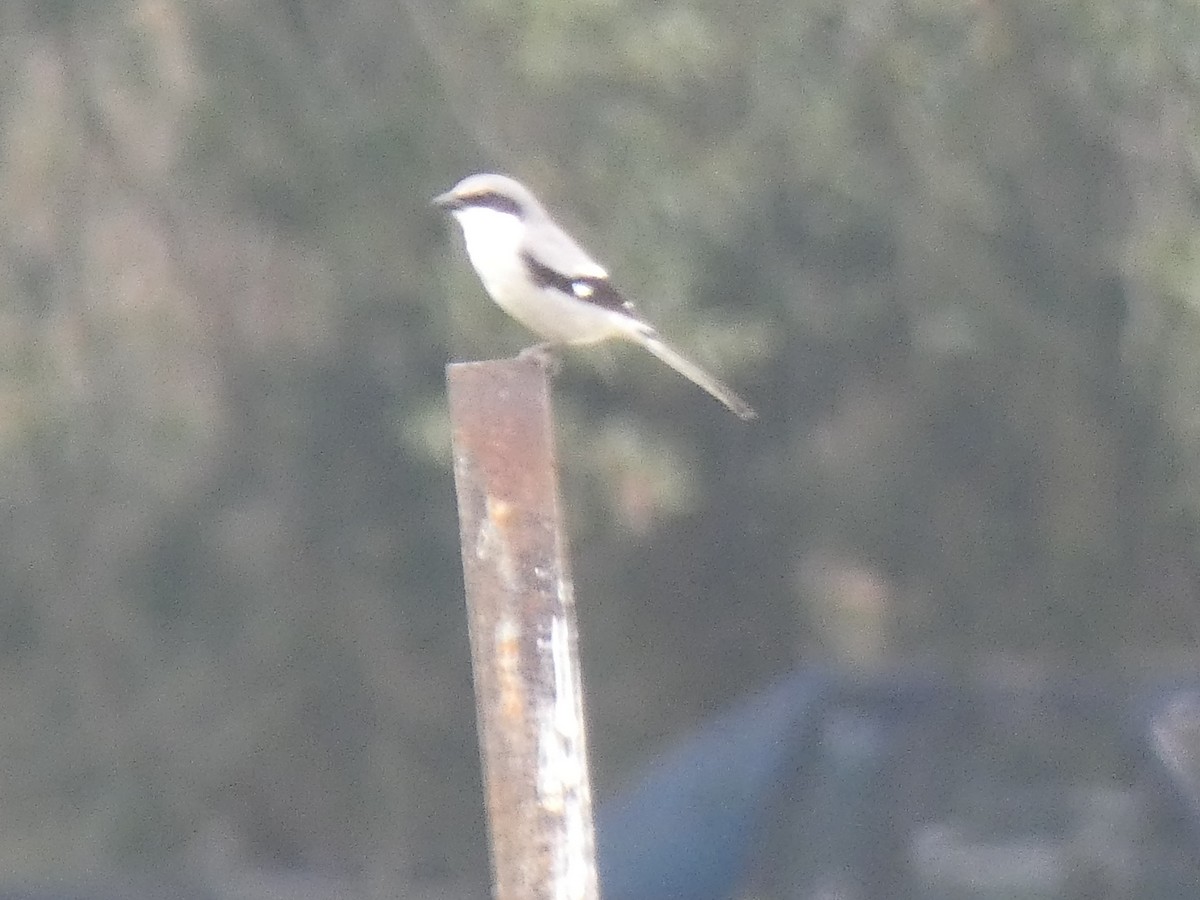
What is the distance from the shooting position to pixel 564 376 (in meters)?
9.03

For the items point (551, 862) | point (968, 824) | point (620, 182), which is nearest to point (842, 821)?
point (968, 824)

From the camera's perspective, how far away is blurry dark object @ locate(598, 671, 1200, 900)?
6.12 metres

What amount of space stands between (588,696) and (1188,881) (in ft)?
14.7

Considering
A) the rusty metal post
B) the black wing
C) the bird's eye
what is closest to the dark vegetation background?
the bird's eye

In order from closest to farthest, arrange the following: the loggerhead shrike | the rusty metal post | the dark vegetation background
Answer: the rusty metal post < the loggerhead shrike < the dark vegetation background

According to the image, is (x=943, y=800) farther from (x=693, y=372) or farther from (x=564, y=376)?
(x=564, y=376)

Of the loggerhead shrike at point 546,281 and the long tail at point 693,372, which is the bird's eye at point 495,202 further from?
the long tail at point 693,372

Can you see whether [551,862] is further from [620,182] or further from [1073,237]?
[1073,237]

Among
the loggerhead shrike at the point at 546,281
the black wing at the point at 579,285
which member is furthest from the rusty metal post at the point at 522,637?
the black wing at the point at 579,285

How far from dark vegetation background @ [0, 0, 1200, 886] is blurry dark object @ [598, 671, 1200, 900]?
0.27 meters

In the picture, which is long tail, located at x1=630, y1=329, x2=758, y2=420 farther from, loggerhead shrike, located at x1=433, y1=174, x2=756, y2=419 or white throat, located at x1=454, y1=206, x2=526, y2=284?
white throat, located at x1=454, y1=206, x2=526, y2=284

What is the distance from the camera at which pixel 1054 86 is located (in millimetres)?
8141

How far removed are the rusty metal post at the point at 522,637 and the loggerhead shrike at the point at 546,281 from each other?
2748mm

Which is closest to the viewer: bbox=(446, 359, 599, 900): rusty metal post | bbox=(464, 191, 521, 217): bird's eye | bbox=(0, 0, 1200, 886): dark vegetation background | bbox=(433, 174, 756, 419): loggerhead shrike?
bbox=(446, 359, 599, 900): rusty metal post
